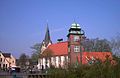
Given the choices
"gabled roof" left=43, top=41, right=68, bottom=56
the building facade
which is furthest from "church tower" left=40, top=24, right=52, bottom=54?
the building facade

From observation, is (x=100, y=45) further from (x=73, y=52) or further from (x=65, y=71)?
(x=65, y=71)

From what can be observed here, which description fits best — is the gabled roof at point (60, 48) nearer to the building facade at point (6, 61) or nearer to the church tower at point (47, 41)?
the church tower at point (47, 41)

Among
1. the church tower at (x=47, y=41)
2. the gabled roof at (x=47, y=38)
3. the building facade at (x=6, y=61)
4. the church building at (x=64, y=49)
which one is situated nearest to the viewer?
the church building at (x=64, y=49)

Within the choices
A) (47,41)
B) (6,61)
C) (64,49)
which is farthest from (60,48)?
(6,61)

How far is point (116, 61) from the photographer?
723 cm

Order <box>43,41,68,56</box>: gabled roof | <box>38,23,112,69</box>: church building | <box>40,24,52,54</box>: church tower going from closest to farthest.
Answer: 1. <box>38,23,112,69</box>: church building
2. <box>43,41,68,56</box>: gabled roof
3. <box>40,24,52,54</box>: church tower

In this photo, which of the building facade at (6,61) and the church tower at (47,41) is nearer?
the building facade at (6,61)

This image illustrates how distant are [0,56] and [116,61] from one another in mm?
103271

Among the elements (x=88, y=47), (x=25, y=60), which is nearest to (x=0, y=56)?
(x=25, y=60)

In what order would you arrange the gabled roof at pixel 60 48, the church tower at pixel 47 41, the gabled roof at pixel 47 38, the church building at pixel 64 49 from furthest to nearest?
the gabled roof at pixel 47 38 → the church tower at pixel 47 41 → the gabled roof at pixel 60 48 → the church building at pixel 64 49

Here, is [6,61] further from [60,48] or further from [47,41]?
[60,48]

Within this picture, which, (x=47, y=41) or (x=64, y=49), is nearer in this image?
(x=64, y=49)

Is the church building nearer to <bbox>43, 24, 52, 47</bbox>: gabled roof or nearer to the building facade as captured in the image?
<bbox>43, 24, 52, 47</bbox>: gabled roof

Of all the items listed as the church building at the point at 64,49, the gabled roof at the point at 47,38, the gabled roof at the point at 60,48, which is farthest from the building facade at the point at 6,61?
the gabled roof at the point at 60,48
